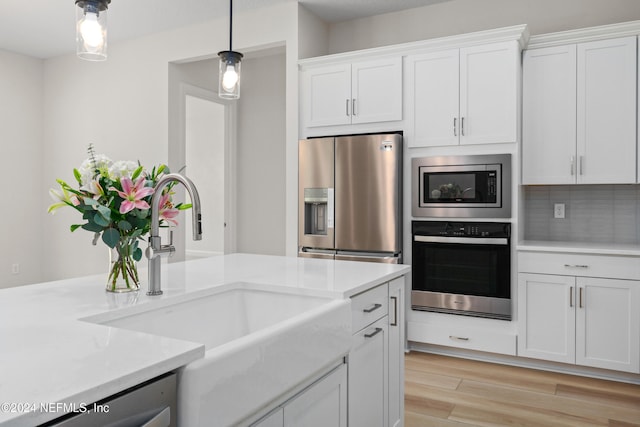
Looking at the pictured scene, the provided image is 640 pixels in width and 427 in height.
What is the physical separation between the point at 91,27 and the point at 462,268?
2.74m

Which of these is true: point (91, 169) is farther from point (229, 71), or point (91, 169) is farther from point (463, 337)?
point (463, 337)

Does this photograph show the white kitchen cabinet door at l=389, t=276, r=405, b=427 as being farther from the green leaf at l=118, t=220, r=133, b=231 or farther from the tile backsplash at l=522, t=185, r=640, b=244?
the tile backsplash at l=522, t=185, r=640, b=244

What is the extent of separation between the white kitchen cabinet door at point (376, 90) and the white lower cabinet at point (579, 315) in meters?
1.48

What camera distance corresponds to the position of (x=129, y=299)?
146cm

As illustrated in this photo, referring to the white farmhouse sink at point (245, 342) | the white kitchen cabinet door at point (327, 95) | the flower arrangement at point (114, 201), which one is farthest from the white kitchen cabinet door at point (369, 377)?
the white kitchen cabinet door at point (327, 95)

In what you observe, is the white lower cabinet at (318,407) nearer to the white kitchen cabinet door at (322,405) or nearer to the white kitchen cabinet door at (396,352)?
the white kitchen cabinet door at (322,405)

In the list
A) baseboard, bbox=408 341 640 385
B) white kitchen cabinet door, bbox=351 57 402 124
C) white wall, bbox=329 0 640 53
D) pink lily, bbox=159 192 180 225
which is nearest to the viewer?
pink lily, bbox=159 192 180 225

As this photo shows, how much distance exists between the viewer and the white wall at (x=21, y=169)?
5.55 meters

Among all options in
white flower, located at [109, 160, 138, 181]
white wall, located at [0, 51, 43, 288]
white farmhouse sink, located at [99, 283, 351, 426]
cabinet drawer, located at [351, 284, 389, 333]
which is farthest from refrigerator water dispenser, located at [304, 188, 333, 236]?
white wall, located at [0, 51, 43, 288]

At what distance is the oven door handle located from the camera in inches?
130

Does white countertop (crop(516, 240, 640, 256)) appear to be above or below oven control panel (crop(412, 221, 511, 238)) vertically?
below

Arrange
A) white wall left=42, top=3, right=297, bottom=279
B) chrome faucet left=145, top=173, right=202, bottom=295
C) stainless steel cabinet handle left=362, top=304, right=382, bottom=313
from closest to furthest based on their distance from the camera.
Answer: chrome faucet left=145, top=173, right=202, bottom=295 → stainless steel cabinet handle left=362, top=304, right=382, bottom=313 → white wall left=42, top=3, right=297, bottom=279

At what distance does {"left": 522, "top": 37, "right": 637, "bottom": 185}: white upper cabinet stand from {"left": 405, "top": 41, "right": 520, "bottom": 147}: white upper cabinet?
0.72 feet

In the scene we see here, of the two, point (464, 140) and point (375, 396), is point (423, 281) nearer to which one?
point (464, 140)
